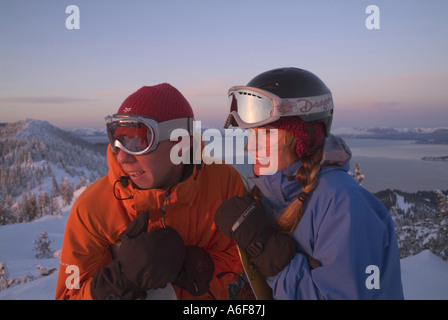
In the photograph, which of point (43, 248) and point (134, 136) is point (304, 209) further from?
point (43, 248)

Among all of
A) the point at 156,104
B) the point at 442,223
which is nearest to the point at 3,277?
the point at 156,104

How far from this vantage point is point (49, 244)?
26.0ft

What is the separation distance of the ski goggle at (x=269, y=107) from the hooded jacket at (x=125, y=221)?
2.01 ft

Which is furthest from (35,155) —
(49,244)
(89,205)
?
(89,205)

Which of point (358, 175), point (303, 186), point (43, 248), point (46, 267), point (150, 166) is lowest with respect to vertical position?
point (43, 248)

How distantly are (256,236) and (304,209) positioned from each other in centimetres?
41

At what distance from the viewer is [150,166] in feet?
7.24

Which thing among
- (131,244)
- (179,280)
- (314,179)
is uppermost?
(314,179)

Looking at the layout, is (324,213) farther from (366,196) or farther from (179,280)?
(179,280)

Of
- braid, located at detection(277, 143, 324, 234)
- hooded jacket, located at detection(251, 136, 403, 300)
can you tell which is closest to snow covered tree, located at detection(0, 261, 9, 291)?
hooded jacket, located at detection(251, 136, 403, 300)

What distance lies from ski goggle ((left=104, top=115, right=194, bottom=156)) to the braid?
1127 millimetres

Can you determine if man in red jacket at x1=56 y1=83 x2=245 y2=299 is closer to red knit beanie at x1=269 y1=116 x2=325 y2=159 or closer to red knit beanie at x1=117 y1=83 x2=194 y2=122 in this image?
red knit beanie at x1=117 y1=83 x2=194 y2=122

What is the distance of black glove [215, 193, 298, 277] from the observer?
6.46ft
